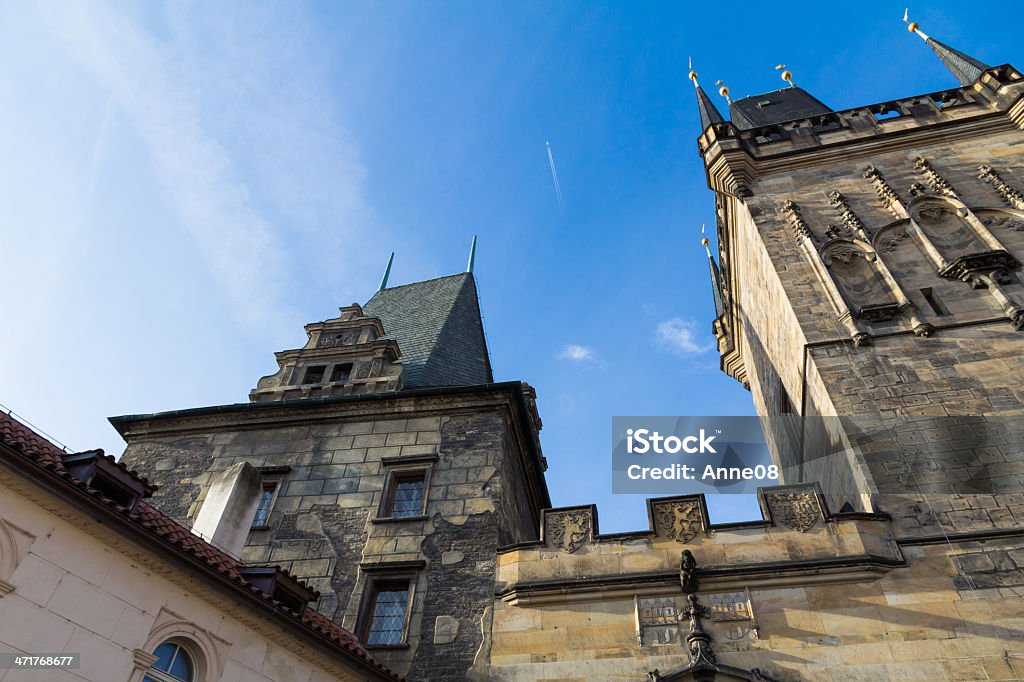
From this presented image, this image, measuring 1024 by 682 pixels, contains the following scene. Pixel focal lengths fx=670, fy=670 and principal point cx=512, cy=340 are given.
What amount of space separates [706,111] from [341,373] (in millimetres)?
14748

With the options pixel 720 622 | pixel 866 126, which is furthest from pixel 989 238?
pixel 720 622

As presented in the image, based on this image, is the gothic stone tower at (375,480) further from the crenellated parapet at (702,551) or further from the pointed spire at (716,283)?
the pointed spire at (716,283)

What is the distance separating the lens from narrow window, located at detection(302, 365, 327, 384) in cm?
1439

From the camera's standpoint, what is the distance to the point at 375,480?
38.0 feet

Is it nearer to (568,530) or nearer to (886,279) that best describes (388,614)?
(568,530)

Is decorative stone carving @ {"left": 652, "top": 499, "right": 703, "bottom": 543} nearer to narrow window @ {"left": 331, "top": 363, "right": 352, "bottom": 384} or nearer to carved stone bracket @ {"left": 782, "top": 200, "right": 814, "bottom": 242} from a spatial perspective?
narrow window @ {"left": 331, "top": 363, "right": 352, "bottom": 384}

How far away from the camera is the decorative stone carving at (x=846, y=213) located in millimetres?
14805

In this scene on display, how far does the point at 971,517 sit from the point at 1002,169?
10.4 meters

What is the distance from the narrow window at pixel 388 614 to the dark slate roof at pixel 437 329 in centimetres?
481

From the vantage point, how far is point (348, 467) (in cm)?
1190

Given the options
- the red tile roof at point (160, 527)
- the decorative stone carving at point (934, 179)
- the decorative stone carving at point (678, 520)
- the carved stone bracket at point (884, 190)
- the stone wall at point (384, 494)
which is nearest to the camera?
the red tile roof at point (160, 527)

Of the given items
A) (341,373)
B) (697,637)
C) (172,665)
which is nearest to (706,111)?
(341,373)

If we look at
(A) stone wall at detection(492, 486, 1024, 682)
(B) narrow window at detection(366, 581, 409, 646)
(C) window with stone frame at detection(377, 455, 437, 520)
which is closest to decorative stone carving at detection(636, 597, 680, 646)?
(A) stone wall at detection(492, 486, 1024, 682)

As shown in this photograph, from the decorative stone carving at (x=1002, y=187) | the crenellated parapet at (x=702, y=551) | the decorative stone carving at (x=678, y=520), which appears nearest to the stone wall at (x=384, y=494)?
the crenellated parapet at (x=702, y=551)
